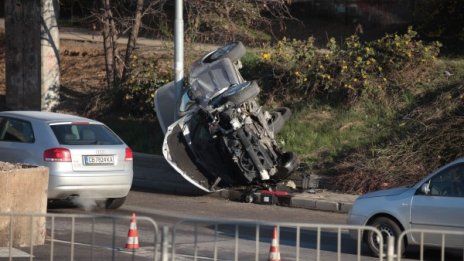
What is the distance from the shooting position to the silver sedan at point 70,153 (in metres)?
14.5

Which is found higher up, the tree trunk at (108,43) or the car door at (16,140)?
the tree trunk at (108,43)

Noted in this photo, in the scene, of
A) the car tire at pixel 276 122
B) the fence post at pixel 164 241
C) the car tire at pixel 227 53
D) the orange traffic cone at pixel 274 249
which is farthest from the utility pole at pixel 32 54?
the fence post at pixel 164 241

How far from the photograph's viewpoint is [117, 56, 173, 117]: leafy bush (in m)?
23.1

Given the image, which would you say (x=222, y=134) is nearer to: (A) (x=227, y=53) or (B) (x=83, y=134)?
(A) (x=227, y=53)

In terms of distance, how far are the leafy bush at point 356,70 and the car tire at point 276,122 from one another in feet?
11.6

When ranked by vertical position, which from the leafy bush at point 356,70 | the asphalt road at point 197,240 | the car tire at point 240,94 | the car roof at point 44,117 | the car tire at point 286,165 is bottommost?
the asphalt road at point 197,240

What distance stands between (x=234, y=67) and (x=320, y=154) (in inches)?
124

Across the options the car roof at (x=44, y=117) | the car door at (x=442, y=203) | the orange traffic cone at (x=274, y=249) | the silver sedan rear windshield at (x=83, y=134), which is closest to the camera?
the orange traffic cone at (x=274, y=249)

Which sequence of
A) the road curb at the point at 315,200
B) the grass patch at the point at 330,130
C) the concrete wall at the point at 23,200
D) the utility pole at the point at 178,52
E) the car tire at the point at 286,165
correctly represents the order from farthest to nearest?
the grass patch at the point at 330,130 → the utility pole at the point at 178,52 → the car tire at the point at 286,165 → the road curb at the point at 315,200 → the concrete wall at the point at 23,200

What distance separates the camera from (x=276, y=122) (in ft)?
59.3

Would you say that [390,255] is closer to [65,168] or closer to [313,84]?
[65,168]

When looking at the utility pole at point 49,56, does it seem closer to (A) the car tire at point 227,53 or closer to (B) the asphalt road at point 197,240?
(A) the car tire at point 227,53

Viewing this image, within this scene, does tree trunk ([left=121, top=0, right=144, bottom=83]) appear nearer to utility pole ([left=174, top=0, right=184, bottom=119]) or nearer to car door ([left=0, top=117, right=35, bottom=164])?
utility pole ([left=174, top=0, right=184, bottom=119])

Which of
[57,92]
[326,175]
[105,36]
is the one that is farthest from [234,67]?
[57,92]
